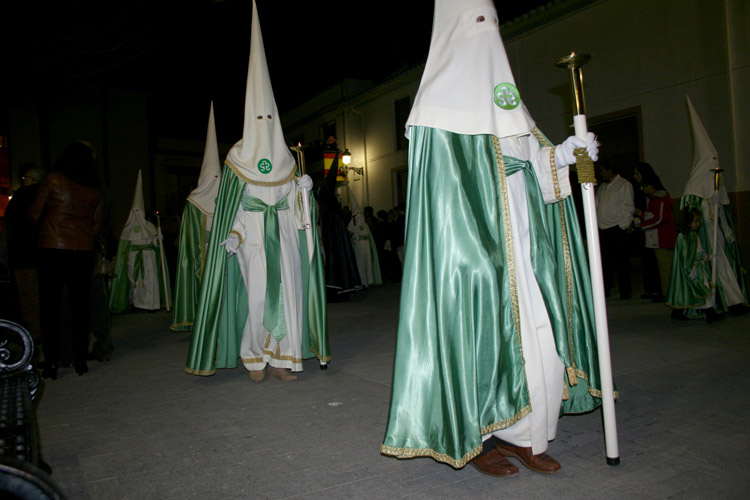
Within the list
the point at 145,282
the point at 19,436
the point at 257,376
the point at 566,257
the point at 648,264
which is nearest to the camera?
the point at 19,436

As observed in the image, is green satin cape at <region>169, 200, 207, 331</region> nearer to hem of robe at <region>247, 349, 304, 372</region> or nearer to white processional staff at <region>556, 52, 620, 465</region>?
hem of robe at <region>247, 349, 304, 372</region>

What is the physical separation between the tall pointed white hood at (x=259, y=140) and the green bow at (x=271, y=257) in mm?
218

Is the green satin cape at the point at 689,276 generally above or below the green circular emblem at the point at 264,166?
below

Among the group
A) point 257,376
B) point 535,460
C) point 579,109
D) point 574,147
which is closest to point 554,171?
point 574,147

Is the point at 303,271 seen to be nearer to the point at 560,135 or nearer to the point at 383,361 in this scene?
the point at 383,361

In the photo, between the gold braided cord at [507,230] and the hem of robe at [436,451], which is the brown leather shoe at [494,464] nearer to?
the hem of robe at [436,451]

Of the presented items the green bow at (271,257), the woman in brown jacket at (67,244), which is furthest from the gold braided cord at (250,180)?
the woman in brown jacket at (67,244)

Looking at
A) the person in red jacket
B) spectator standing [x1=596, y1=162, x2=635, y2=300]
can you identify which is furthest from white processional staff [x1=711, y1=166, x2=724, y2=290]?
spectator standing [x1=596, y1=162, x2=635, y2=300]

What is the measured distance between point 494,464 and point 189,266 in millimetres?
5514

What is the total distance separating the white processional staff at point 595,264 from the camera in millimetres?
2268

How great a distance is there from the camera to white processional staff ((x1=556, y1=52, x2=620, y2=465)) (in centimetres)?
227

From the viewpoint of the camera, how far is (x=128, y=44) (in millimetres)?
9883

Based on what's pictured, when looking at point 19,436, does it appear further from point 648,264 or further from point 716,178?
point 648,264

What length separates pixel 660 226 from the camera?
23.5 feet
